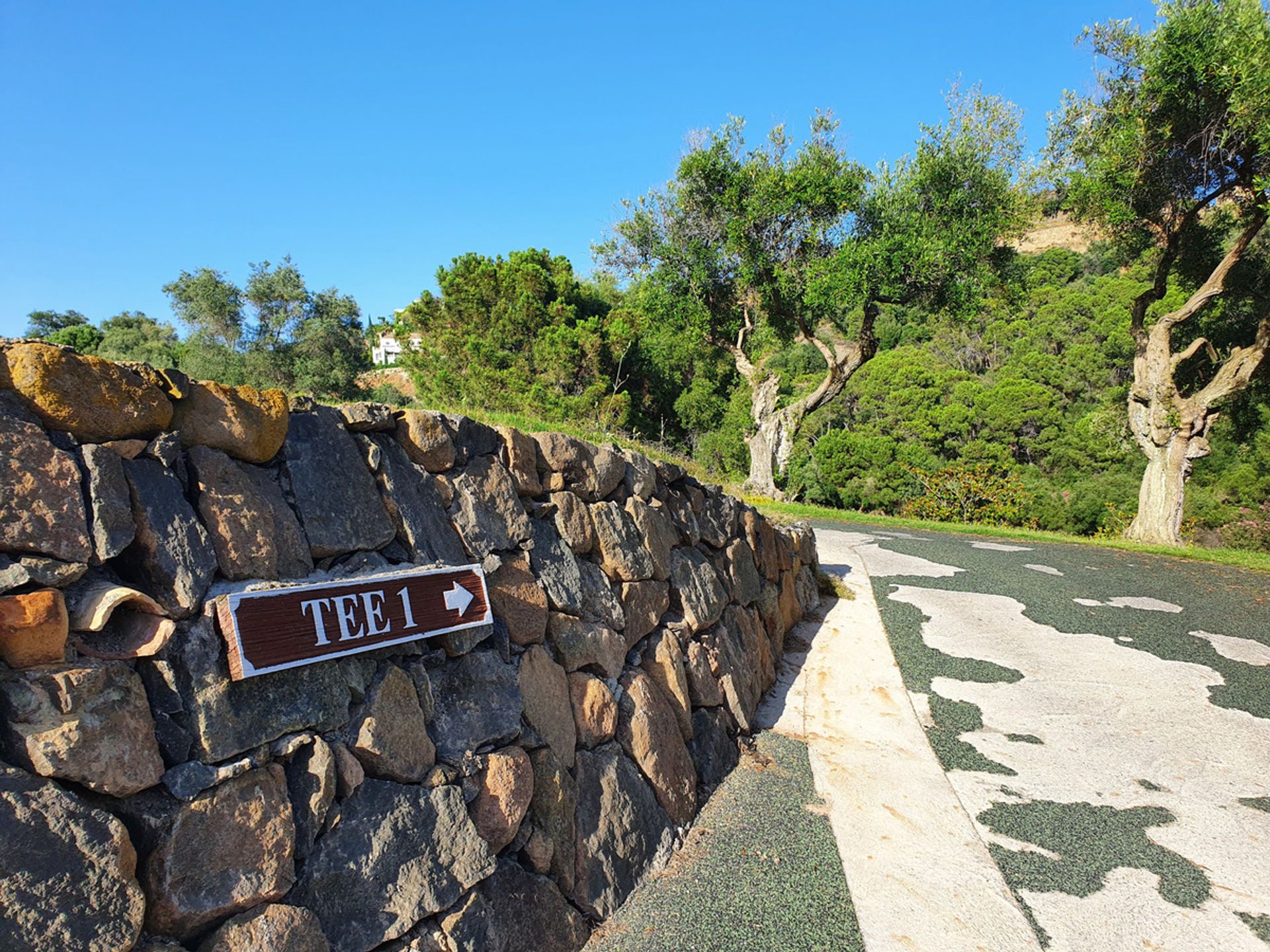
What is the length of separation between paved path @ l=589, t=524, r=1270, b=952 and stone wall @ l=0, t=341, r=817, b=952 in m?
0.54

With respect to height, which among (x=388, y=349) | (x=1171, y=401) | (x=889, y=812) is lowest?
(x=889, y=812)

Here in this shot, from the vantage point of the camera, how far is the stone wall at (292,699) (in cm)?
137

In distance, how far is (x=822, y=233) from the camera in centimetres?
1398

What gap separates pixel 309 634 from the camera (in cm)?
178

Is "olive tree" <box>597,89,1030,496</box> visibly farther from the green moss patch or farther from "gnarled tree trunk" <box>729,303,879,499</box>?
the green moss patch

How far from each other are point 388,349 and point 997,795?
1055 inches

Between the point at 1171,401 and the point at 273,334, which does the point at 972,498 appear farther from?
the point at 273,334

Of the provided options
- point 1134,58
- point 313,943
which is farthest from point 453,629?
point 1134,58

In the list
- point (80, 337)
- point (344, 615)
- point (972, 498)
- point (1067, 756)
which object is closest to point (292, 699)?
point (344, 615)

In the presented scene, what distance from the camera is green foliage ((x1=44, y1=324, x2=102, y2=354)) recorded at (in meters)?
4.05

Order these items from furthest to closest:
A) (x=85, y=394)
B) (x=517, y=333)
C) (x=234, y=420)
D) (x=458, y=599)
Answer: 1. (x=517, y=333)
2. (x=458, y=599)
3. (x=234, y=420)
4. (x=85, y=394)

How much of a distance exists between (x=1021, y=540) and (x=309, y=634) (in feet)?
41.7

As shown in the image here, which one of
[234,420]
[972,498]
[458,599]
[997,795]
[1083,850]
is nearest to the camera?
[234,420]

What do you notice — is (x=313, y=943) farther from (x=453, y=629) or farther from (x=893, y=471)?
(x=893, y=471)
